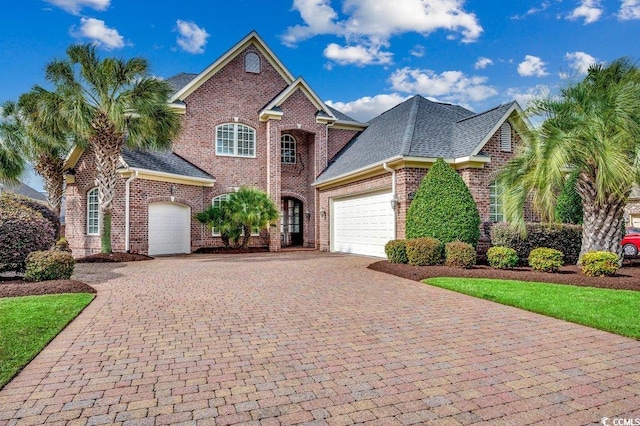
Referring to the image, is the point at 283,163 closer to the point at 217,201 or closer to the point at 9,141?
the point at 217,201

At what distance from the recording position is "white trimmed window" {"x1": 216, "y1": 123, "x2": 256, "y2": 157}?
64.0ft

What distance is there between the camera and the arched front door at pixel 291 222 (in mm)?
22000

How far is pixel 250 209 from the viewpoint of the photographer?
17312 millimetres

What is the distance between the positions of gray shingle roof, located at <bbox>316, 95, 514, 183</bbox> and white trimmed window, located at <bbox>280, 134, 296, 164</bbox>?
235 centimetres

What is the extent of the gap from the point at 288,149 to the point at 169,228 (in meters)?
7.24

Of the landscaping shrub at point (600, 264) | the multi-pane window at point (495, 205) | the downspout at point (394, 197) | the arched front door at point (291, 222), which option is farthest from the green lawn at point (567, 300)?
the arched front door at point (291, 222)

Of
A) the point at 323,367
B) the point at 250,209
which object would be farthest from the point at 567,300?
the point at 250,209

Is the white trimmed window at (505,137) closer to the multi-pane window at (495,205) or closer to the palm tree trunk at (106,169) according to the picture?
the multi-pane window at (495,205)

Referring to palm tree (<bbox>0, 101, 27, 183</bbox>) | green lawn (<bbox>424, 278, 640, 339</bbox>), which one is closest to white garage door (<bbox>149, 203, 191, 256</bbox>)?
palm tree (<bbox>0, 101, 27, 183</bbox>)

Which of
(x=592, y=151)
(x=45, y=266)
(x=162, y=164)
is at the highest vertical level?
(x=162, y=164)

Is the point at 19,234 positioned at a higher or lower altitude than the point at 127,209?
lower

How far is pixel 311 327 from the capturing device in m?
5.39

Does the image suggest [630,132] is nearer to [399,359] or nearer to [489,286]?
[489,286]

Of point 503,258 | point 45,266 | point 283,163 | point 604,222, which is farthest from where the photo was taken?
point 283,163
